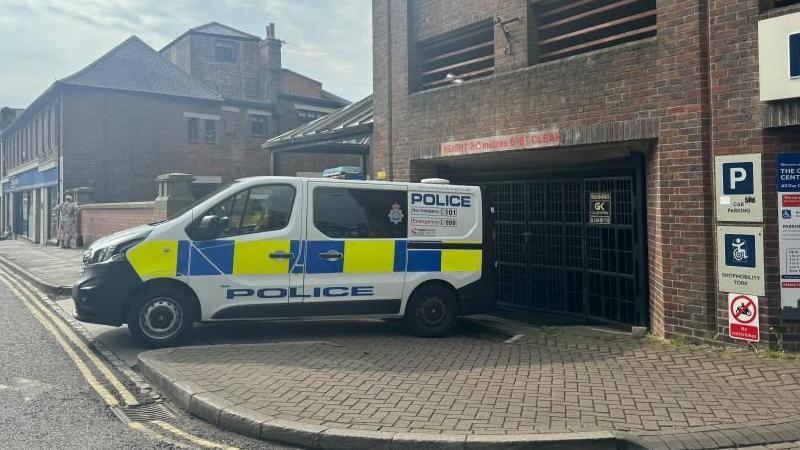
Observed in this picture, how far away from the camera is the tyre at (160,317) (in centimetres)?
730

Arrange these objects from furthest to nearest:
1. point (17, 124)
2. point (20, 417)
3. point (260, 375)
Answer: point (17, 124) → point (260, 375) → point (20, 417)

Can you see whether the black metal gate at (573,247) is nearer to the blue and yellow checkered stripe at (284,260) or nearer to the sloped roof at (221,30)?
the blue and yellow checkered stripe at (284,260)

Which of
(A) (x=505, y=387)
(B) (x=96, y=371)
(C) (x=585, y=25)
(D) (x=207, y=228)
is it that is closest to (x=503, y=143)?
(C) (x=585, y=25)

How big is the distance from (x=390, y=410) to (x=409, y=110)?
725cm

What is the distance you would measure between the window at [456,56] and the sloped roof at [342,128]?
5.37 feet

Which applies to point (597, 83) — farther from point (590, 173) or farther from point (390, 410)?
point (390, 410)

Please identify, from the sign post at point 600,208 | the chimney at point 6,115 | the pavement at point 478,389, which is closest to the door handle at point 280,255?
the pavement at point 478,389

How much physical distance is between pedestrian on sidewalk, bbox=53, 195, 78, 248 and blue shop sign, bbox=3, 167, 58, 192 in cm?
287

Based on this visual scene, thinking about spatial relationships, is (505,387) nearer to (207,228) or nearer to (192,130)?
(207,228)

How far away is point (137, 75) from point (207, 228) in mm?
23977

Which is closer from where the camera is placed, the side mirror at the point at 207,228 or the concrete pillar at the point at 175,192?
the side mirror at the point at 207,228

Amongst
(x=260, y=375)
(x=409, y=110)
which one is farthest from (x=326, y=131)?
(x=260, y=375)

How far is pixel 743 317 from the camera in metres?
6.92

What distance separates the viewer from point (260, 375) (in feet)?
19.7
